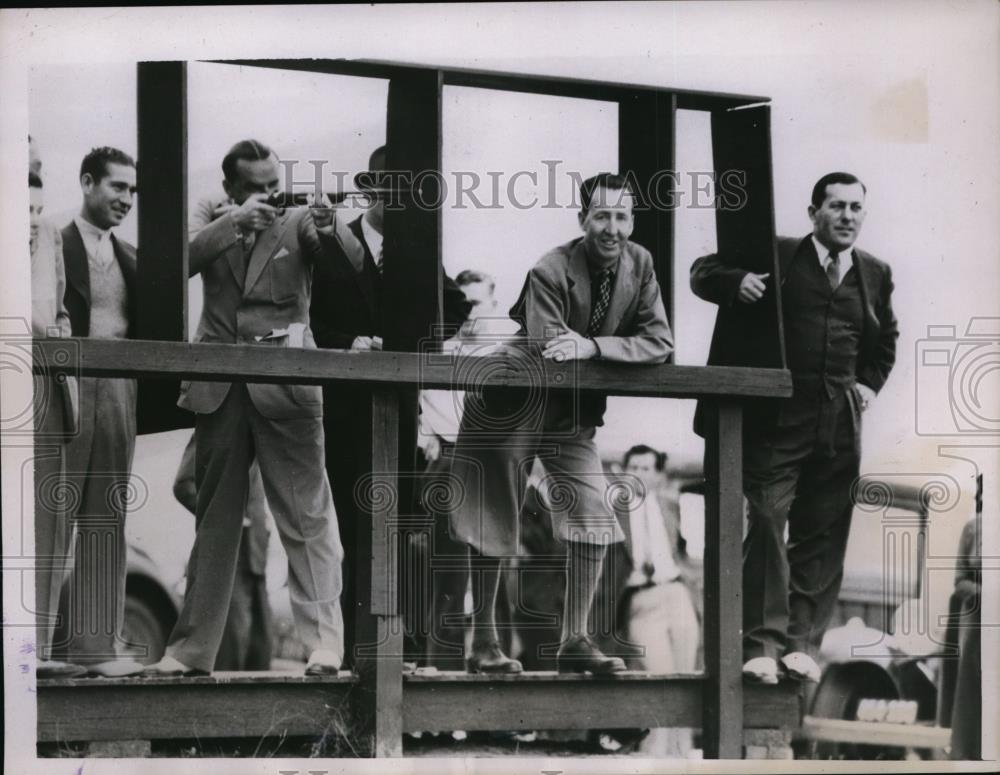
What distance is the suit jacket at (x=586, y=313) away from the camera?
649 cm

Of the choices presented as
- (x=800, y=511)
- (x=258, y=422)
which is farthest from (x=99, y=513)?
(x=800, y=511)

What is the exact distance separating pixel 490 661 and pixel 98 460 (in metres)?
1.79

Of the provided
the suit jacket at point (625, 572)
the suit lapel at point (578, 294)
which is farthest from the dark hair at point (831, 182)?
the suit jacket at point (625, 572)

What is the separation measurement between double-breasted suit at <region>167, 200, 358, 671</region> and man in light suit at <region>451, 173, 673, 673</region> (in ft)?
1.94

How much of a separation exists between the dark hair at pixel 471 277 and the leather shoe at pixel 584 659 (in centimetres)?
151

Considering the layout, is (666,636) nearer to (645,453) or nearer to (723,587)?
(723,587)

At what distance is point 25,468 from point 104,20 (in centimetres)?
185

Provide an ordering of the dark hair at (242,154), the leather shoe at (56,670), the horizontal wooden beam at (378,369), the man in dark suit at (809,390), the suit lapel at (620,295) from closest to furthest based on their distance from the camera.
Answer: the horizontal wooden beam at (378,369)
the leather shoe at (56,670)
the dark hair at (242,154)
the suit lapel at (620,295)
the man in dark suit at (809,390)

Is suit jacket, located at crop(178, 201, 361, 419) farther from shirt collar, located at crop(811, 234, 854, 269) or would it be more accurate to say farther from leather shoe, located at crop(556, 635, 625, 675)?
shirt collar, located at crop(811, 234, 854, 269)

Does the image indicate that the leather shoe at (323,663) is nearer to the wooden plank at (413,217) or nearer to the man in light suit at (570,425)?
the man in light suit at (570,425)

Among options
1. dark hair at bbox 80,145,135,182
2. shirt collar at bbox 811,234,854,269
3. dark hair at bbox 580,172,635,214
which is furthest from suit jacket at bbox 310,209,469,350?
shirt collar at bbox 811,234,854,269

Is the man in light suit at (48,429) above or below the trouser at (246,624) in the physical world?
above

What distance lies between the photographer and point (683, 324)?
→ 661 cm

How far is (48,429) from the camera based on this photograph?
6426mm
